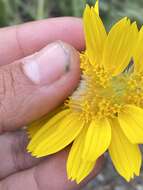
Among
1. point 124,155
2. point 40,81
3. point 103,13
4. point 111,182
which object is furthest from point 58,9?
point 124,155

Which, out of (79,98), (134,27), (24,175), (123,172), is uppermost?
(134,27)

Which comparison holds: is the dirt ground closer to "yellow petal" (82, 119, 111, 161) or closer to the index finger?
the index finger

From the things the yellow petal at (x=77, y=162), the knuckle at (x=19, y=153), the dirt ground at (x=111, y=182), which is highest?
the yellow petal at (x=77, y=162)

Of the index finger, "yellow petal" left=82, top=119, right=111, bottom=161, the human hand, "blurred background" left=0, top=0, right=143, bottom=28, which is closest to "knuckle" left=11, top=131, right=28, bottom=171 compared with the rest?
the human hand

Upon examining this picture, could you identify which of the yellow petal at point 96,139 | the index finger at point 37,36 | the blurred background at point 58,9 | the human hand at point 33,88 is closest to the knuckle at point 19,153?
the human hand at point 33,88

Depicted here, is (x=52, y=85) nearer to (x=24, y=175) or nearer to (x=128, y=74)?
(x=128, y=74)

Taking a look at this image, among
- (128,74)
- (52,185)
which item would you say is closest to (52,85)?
(128,74)

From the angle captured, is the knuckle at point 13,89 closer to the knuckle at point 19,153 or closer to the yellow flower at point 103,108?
the yellow flower at point 103,108
